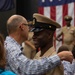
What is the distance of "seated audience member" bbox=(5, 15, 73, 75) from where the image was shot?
3201 millimetres

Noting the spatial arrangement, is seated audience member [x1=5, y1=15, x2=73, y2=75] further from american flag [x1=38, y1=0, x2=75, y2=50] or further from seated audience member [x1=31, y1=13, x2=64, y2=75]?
american flag [x1=38, y1=0, x2=75, y2=50]

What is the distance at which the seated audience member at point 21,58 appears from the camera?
320 centimetres

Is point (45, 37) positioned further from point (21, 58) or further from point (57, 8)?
point (57, 8)

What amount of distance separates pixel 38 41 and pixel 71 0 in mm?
6589

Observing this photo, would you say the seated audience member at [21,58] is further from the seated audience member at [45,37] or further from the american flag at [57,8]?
the american flag at [57,8]

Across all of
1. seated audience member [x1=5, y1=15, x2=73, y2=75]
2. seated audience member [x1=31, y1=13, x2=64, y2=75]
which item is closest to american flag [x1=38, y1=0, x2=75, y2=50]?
seated audience member [x1=5, y1=15, x2=73, y2=75]

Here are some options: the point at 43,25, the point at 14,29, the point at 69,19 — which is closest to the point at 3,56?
the point at 43,25

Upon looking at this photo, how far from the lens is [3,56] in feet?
8.64

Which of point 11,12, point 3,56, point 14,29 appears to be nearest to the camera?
point 3,56

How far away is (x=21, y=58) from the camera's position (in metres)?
3.38

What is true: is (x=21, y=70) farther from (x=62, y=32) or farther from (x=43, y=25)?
(x=62, y=32)

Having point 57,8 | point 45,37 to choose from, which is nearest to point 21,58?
point 45,37

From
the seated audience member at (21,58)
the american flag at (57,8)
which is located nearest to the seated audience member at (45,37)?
the seated audience member at (21,58)

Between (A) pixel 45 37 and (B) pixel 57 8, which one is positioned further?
(B) pixel 57 8
